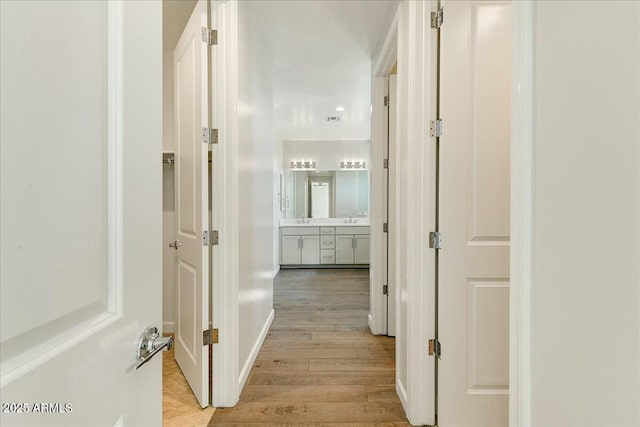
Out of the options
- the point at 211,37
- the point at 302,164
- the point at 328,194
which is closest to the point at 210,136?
the point at 211,37

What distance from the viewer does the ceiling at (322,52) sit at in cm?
246

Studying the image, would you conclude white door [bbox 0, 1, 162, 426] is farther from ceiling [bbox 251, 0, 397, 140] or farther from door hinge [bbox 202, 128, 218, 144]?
ceiling [bbox 251, 0, 397, 140]

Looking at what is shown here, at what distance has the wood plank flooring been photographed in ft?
5.93

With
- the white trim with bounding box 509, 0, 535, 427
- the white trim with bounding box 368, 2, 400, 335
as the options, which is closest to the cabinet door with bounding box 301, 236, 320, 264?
the white trim with bounding box 368, 2, 400, 335

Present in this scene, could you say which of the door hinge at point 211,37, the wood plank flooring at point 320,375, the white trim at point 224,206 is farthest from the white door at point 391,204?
the door hinge at point 211,37

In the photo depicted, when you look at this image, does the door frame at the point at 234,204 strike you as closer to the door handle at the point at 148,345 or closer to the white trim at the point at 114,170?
the door handle at the point at 148,345

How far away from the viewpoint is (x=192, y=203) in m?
2.00

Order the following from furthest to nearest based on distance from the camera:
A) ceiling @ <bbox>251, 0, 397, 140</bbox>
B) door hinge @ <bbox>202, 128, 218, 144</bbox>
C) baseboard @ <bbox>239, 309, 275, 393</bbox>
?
ceiling @ <bbox>251, 0, 397, 140</bbox>
baseboard @ <bbox>239, 309, 275, 393</bbox>
door hinge @ <bbox>202, 128, 218, 144</bbox>

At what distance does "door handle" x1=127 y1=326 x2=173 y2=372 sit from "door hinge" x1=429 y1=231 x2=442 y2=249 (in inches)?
53.9

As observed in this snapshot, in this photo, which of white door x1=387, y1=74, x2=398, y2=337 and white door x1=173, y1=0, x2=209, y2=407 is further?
white door x1=387, y1=74, x2=398, y2=337

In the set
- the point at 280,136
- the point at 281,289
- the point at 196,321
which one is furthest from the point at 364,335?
the point at 280,136

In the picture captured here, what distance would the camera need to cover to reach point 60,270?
→ 1.55 ft

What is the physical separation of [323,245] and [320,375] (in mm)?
3974

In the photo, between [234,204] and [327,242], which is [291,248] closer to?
[327,242]
